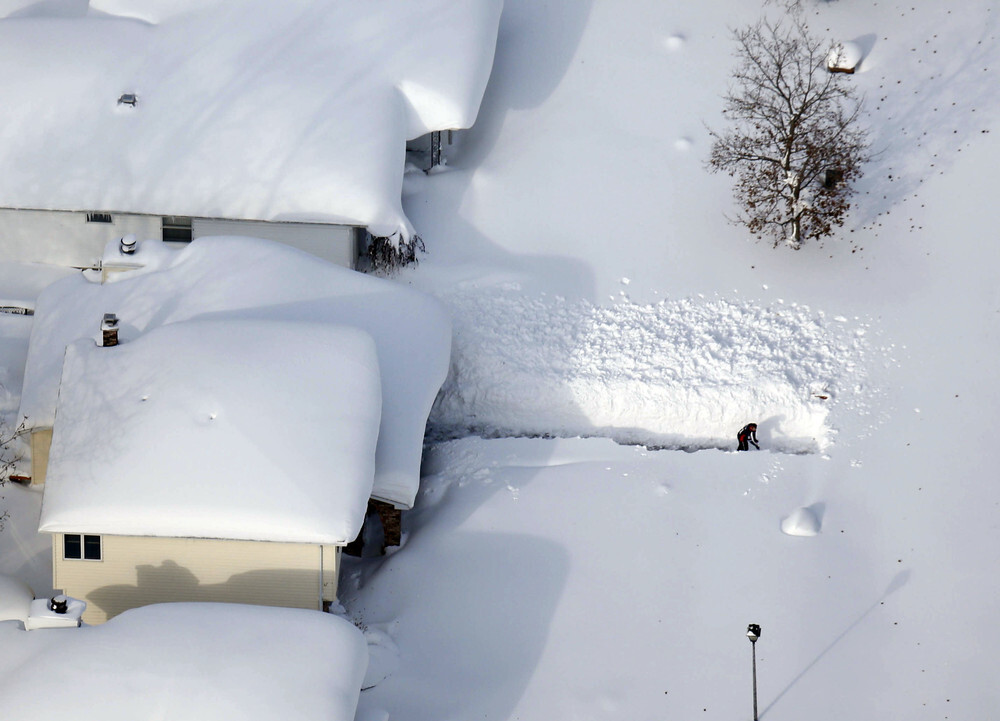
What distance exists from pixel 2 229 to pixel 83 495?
34.9ft

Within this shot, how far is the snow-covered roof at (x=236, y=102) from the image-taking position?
104 ft

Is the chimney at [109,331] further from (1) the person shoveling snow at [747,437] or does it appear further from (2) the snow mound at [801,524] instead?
(2) the snow mound at [801,524]

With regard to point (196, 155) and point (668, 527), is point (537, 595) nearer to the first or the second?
point (668, 527)

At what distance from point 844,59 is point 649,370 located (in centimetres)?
1065

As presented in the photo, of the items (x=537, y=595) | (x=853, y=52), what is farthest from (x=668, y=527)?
(x=853, y=52)

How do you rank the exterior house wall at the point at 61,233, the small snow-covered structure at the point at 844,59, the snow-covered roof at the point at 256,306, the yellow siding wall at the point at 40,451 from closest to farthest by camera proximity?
the yellow siding wall at the point at 40,451 < the snow-covered roof at the point at 256,306 < the exterior house wall at the point at 61,233 < the small snow-covered structure at the point at 844,59

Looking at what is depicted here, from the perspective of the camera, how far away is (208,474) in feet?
78.1

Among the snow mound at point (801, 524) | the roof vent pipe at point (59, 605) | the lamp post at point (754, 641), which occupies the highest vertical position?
the snow mound at point (801, 524)

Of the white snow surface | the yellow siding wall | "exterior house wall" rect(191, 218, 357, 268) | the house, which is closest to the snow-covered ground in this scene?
the yellow siding wall

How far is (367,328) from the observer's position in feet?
92.5

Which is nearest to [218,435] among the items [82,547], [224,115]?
[82,547]

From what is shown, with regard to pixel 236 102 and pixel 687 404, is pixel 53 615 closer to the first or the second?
pixel 687 404

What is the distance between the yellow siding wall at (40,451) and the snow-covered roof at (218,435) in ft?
5.89

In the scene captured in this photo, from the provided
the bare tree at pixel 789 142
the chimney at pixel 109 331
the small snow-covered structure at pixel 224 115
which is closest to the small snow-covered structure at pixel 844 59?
the bare tree at pixel 789 142
